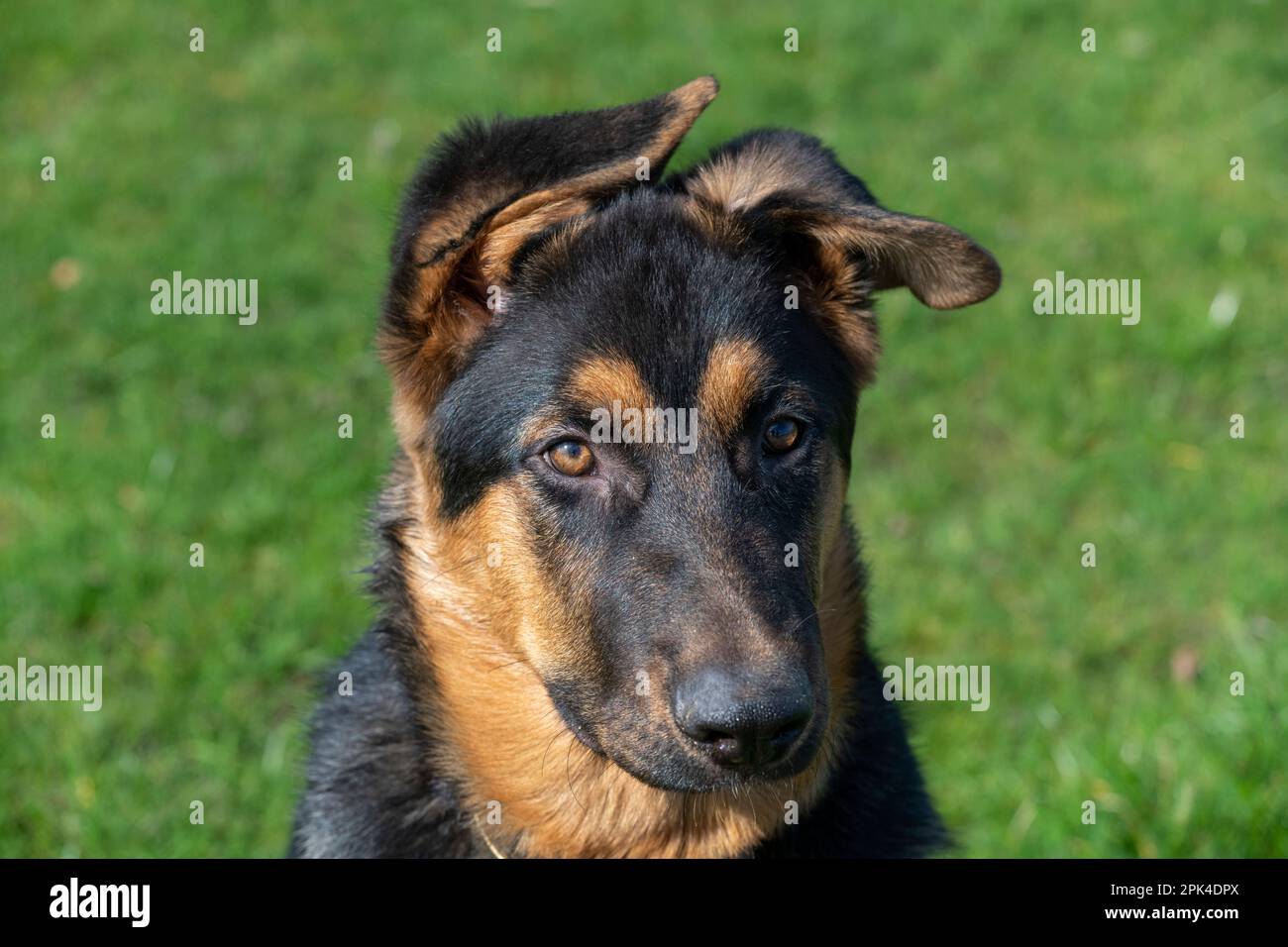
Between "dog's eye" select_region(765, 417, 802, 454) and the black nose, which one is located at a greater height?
"dog's eye" select_region(765, 417, 802, 454)

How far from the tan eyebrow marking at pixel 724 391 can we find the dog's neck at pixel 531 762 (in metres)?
0.77

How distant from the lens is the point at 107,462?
7496mm

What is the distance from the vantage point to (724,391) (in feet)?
13.1

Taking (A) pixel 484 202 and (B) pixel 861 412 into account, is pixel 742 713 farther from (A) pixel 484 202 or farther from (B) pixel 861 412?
(B) pixel 861 412

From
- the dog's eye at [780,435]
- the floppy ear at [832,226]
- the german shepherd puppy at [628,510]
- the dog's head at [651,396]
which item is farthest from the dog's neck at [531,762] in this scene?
the floppy ear at [832,226]

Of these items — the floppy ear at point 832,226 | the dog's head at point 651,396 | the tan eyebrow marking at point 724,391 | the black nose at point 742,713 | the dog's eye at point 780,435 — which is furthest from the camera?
the floppy ear at point 832,226

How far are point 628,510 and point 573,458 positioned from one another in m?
0.23

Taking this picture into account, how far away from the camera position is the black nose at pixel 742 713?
3.52 meters

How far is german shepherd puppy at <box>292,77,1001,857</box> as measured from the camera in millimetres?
3830

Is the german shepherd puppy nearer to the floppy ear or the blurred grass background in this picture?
the floppy ear

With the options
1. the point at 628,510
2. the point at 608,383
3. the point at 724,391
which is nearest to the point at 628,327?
the point at 608,383

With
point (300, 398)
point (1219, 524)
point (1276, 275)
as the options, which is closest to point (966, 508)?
point (1219, 524)

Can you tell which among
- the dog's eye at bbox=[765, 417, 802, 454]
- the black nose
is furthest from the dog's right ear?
the black nose

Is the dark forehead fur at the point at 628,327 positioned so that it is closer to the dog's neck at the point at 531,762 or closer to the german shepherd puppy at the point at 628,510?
the german shepherd puppy at the point at 628,510
